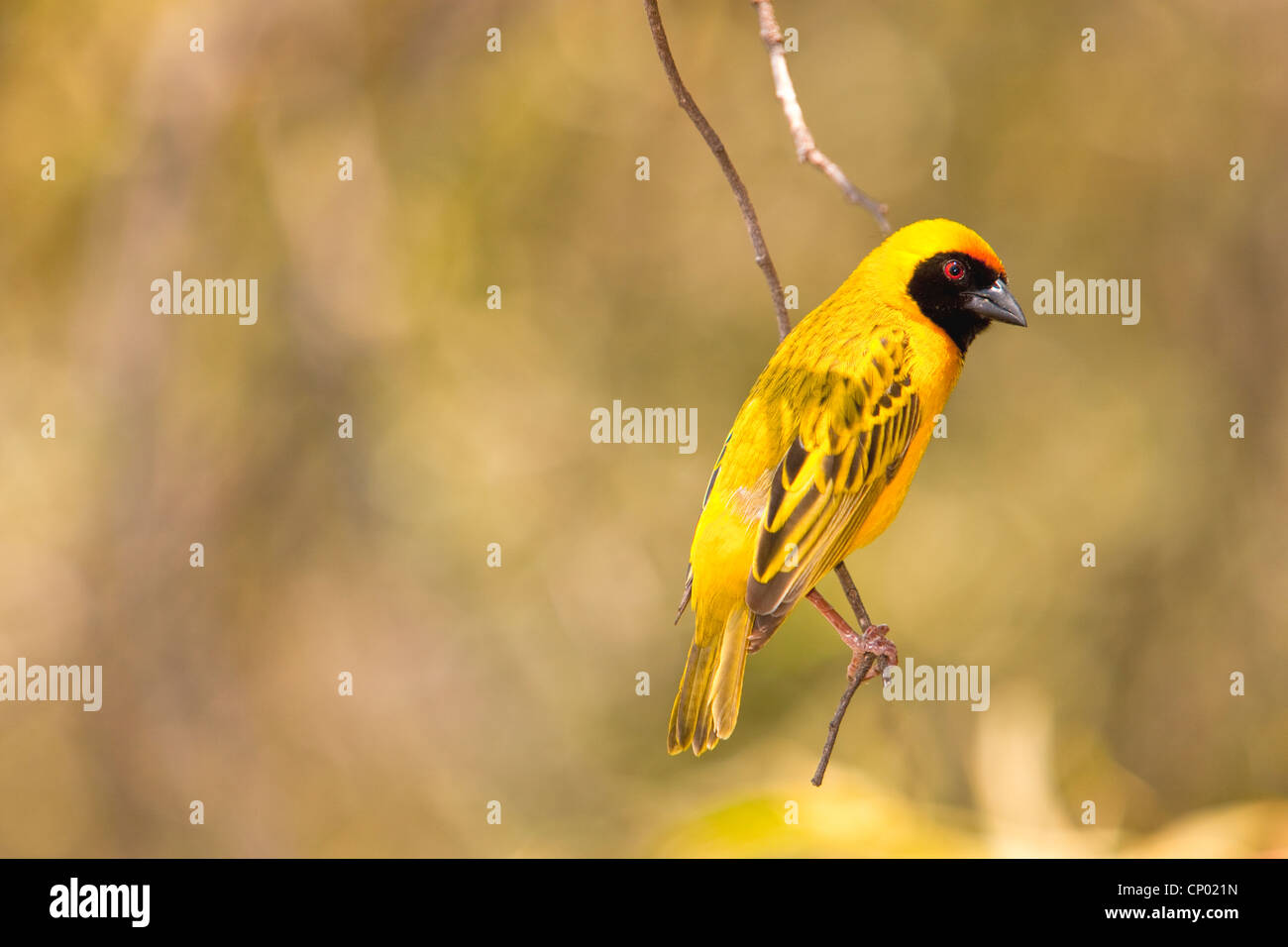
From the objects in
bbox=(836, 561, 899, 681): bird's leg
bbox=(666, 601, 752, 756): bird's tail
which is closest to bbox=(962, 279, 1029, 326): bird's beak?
bbox=(836, 561, 899, 681): bird's leg

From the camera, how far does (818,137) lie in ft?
26.6

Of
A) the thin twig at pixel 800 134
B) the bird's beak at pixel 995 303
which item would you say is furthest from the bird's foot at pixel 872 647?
the thin twig at pixel 800 134

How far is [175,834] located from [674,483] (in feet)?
11.8

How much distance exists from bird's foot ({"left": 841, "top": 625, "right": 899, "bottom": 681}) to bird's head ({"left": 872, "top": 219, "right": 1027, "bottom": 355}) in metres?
1.00

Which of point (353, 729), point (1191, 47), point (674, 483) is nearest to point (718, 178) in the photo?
point (674, 483)

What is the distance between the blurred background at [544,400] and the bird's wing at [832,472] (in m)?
3.35

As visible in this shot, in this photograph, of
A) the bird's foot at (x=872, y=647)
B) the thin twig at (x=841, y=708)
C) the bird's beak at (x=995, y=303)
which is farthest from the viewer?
the bird's beak at (x=995, y=303)

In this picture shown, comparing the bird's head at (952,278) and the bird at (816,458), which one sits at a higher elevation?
the bird's head at (952,278)

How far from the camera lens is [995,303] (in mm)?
3533

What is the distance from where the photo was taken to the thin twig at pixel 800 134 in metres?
1.83

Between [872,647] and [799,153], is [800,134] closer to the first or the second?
[799,153]

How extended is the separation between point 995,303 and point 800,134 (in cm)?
160

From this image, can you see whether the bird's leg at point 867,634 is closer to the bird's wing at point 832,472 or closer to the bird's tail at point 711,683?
the bird's wing at point 832,472

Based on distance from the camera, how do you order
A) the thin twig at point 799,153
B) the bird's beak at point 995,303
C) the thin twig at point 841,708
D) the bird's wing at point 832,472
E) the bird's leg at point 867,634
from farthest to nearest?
the bird's beak at point 995,303 < the bird's wing at point 832,472 < the bird's leg at point 867,634 < the thin twig at point 841,708 < the thin twig at point 799,153
